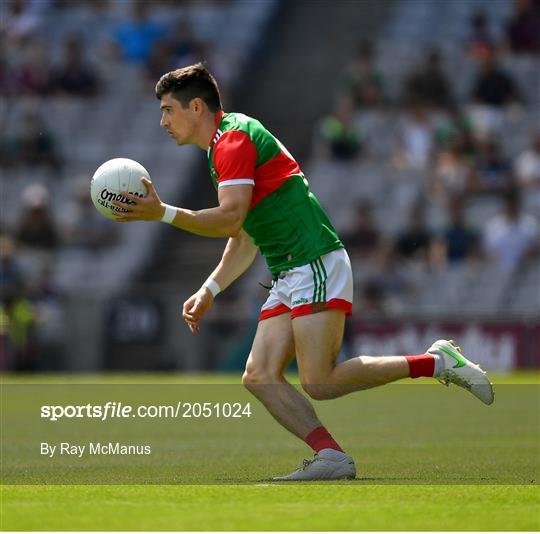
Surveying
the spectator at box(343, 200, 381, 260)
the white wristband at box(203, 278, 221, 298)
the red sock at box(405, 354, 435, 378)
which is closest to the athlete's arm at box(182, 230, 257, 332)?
the white wristband at box(203, 278, 221, 298)

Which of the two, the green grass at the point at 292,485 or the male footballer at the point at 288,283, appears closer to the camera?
the green grass at the point at 292,485

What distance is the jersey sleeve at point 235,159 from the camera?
908cm

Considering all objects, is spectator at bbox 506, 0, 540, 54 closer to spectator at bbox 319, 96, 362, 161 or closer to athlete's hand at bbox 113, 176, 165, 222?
spectator at bbox 319, 96, 362, 161

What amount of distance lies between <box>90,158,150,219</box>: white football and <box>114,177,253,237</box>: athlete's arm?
1.6 inches

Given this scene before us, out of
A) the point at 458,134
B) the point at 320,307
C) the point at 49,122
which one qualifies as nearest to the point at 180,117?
the point at 320,307

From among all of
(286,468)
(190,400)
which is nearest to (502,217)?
(190,400)

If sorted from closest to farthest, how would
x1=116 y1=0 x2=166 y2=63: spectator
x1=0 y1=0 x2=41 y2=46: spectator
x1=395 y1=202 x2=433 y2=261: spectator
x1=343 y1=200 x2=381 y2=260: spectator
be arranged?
x1=395 y1=202 x2=433 y2=261: spectator < x1=343 y1=200 x2=381 y2=260: spectator < x1=116 y1=0 x2=166 y2=63: spectator < x1=0 y1=0 x2=41 y2=46: spectator

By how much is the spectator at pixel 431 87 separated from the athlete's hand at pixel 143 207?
735 inches

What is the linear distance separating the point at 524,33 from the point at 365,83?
319 cm

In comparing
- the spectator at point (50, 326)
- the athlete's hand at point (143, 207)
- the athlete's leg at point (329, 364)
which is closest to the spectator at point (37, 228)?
the spectator at point (50, 326)

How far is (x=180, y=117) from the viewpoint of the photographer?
945cm

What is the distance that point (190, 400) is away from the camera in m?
17.8

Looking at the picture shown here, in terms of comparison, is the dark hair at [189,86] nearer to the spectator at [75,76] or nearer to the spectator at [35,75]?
the spectator at [75,76]

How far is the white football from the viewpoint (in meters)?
8.84
